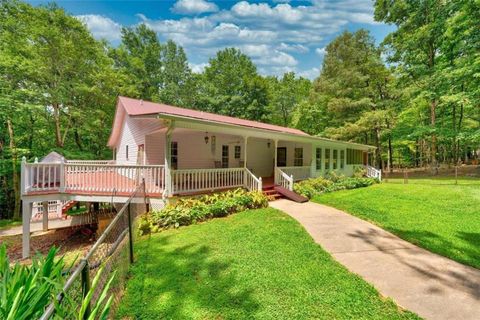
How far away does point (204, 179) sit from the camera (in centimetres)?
970

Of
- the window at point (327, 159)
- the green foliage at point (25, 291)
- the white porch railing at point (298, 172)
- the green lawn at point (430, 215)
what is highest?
the window at point (327, 159)

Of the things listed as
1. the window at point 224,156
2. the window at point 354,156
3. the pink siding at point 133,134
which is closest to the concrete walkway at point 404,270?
the window at point 224,156

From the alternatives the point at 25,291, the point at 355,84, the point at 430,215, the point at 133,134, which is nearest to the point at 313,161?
the point at 430,215

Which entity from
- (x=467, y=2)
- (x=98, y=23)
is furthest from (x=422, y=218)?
(x=98, y=23)

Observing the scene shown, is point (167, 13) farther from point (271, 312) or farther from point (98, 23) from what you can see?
point (271, 312)

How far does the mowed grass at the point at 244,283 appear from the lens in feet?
10.8

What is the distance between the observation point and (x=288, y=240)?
233 inches

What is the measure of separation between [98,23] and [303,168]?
19472mm

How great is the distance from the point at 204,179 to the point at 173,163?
2126 millimetres

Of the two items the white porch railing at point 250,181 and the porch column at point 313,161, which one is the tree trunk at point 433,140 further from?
the white porch railing at point 250,181

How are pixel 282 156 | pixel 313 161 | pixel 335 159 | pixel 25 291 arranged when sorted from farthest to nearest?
pixel 335 159
pixel 282 156
pixel 313 161
pixel 25 291

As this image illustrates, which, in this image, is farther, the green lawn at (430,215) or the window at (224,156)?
the window at (224,156)

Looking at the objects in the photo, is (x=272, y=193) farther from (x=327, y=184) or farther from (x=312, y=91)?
(x=312, y=91)

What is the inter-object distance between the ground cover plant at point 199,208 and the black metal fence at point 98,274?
113 centimetres
